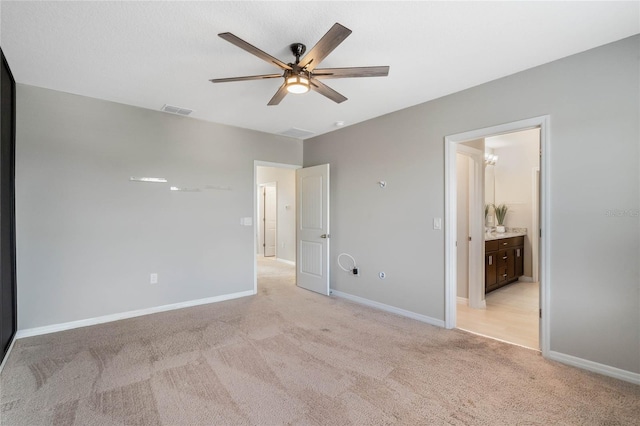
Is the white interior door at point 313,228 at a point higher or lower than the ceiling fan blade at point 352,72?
lower

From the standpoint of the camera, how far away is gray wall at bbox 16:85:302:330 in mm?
3092

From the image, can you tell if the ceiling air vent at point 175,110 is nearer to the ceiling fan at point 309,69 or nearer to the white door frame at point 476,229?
the ceiling fan at point 309,69

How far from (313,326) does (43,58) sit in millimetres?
3572

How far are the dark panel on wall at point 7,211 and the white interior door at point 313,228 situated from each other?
11.5 feet

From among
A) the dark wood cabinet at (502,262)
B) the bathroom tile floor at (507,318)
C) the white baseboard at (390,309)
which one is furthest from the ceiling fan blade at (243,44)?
the dark wood cabinet at (502,262)

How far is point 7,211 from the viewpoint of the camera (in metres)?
2.72

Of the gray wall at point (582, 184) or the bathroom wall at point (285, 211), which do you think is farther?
the bathroom wall at point (285, 211)

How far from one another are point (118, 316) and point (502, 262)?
5.66 metres

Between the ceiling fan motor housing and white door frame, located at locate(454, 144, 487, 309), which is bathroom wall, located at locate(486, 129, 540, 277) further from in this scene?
the ceiling fan motor housing

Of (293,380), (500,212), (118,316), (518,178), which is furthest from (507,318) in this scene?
(118,316)

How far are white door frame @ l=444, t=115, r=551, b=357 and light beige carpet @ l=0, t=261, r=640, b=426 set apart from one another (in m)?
0.29

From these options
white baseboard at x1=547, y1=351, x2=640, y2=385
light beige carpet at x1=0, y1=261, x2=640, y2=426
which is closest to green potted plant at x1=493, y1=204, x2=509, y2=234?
light beige carpet at x1=0, y1=261, x2=640, y2=426

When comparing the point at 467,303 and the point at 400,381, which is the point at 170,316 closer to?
the point at 400,381

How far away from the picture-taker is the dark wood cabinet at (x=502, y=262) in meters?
4.50
